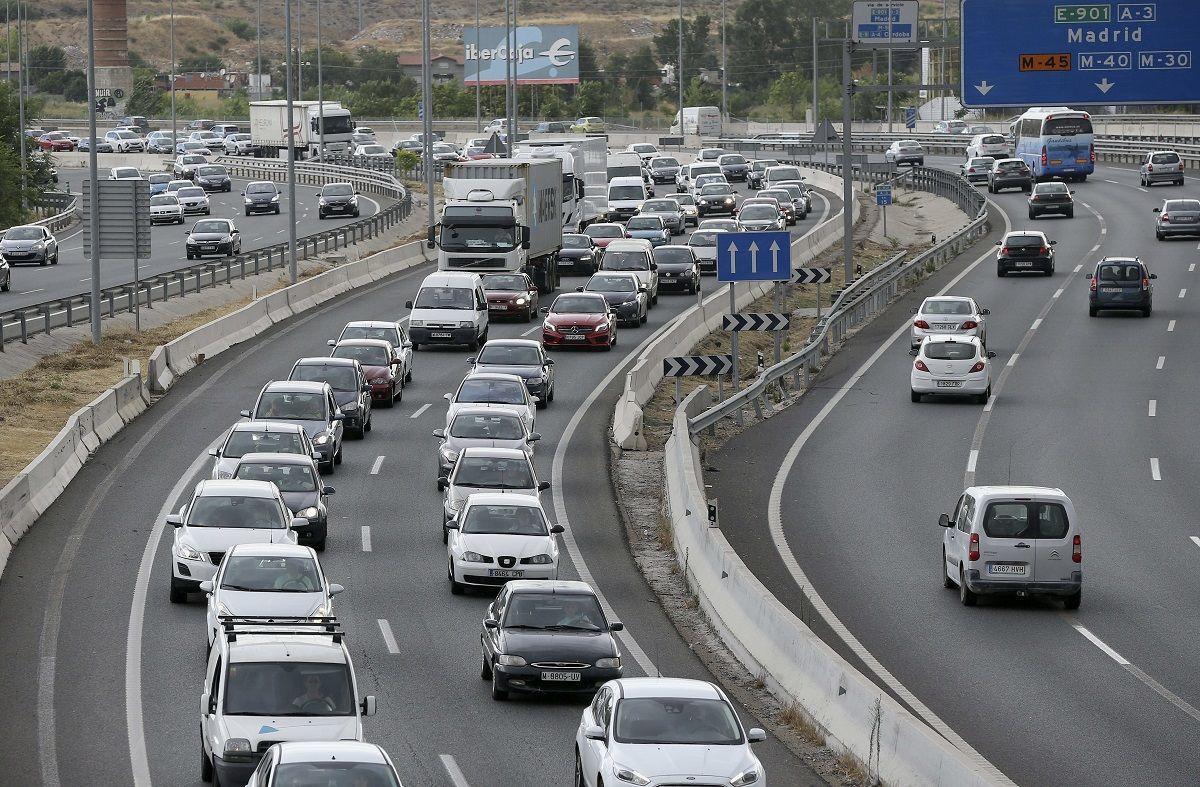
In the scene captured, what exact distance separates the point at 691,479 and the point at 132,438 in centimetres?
1311

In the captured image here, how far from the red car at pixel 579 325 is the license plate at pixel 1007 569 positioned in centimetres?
2363

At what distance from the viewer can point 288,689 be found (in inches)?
643

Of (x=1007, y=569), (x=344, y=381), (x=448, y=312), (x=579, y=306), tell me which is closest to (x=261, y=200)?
(x=448, y=312)

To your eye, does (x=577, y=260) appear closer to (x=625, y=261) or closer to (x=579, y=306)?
(x=625, y=261)

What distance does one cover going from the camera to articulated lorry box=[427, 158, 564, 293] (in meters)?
52.6

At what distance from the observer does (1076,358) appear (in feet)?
152

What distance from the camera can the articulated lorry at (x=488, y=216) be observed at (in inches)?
2071

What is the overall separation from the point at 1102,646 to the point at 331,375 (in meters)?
18.1

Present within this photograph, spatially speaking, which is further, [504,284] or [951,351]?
[504,284]

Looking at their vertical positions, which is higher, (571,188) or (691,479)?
(571,188)

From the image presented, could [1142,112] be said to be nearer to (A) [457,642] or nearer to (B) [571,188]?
(B) [571,188]

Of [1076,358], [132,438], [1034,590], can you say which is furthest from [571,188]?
[1034,590]

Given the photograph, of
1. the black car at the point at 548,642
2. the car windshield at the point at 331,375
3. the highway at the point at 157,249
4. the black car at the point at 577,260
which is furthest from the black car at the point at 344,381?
the black car at the point at 577,260

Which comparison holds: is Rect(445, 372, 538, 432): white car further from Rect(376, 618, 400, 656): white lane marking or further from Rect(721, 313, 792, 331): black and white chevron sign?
Rect(376, 618, 400, 656): white lane marking
